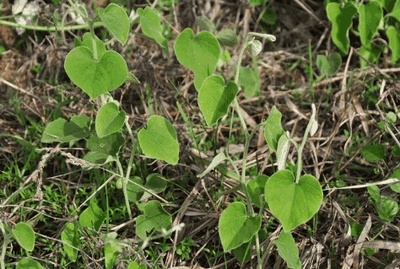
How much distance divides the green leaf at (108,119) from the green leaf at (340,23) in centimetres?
85

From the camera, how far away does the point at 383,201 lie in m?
1.77

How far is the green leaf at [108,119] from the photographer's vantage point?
5.24 feet

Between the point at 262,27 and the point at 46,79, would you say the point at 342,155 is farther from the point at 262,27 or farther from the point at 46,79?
the point at 46,79

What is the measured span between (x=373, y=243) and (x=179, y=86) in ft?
2.61

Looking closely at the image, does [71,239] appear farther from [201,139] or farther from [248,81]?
[248,81]

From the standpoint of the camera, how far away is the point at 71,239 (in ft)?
5.69

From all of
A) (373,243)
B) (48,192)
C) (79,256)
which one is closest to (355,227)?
(373,243)

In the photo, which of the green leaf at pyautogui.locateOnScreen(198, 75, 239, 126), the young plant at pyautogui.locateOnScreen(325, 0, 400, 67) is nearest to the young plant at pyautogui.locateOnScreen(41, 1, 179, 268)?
the green leaf at pyautogui.locateOnScreen(198, 75, 239, 126)

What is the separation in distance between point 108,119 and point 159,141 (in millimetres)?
128

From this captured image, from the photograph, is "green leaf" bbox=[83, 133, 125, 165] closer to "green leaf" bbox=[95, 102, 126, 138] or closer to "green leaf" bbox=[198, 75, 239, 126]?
"green leaf" bbox=[95, 102, 126, 138]

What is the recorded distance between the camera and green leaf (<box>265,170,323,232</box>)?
4.73 feet

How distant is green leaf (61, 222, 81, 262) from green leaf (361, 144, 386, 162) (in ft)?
2.59

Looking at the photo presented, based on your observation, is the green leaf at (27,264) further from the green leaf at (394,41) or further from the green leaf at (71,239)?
the green leaf at (394,41)

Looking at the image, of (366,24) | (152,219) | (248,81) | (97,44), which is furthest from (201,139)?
(366,24)
